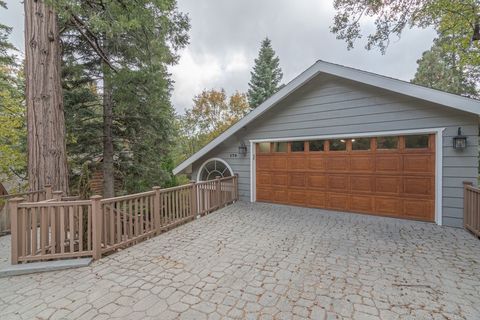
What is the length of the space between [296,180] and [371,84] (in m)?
3.25

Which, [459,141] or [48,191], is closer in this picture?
[48,191]

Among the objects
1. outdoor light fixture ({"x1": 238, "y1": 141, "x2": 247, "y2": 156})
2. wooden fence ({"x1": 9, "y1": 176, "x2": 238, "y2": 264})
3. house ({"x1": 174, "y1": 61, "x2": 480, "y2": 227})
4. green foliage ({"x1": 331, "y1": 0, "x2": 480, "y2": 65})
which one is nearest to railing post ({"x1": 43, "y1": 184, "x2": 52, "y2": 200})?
wooden fence ({"x1": 9, "y1": 176, "x2": 238, "y2": 264})

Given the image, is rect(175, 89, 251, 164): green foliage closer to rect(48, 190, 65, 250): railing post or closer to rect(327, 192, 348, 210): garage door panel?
rect(327, 192, 348, 210): garage door panel

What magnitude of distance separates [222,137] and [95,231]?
16.0 ft

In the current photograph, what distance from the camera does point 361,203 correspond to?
593 cm

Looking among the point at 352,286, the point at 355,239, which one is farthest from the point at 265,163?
the point at 352,286

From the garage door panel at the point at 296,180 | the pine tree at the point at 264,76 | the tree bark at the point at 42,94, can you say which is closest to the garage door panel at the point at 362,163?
the garage door panel at the point at 296,180

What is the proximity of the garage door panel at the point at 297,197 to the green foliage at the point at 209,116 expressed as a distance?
11260mm

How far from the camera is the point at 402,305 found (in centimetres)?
232

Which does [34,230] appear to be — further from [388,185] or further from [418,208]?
[418,208]

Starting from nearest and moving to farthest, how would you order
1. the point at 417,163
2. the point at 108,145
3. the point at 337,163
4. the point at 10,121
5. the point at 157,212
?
the point at 157,212, the point at 417,163, the point at 337,163, the point at 108,145, the point at 10,121

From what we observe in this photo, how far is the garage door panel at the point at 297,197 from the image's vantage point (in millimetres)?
6796

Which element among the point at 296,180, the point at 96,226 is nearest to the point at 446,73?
the point at 296,180

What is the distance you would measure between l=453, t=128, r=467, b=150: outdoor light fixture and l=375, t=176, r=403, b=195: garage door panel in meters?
1.24
